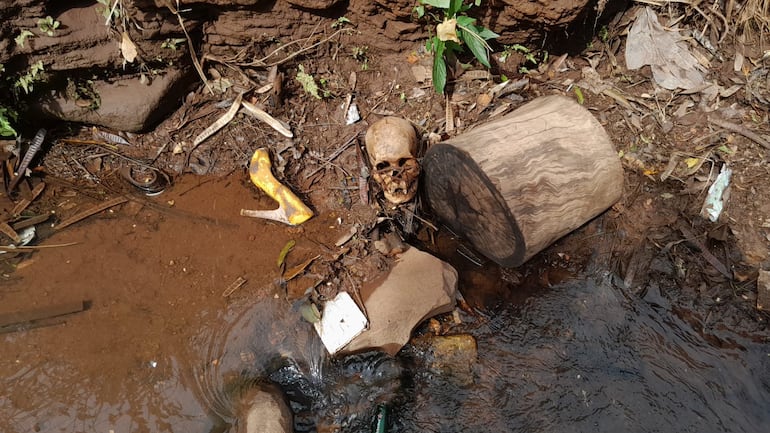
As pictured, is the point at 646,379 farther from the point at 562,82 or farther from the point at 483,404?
the point at 562,82

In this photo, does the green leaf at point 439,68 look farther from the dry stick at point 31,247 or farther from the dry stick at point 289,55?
the dry stick at point 31,247

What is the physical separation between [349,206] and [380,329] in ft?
3.25

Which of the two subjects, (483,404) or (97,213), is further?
(97,213)

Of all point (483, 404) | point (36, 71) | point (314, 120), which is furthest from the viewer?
point (314, 120)

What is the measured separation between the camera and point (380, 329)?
3.16 meters

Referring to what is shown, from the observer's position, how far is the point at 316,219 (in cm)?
361

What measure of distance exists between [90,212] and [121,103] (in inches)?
34.1

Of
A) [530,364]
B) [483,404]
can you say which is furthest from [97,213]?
[530,364]

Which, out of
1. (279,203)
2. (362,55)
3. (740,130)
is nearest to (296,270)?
(279,203)

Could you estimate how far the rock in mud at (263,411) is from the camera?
2857 millimetres

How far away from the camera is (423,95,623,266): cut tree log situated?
289cm

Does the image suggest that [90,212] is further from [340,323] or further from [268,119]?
[340,323]

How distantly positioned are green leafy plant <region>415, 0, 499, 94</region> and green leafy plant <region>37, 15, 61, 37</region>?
8.13 feet

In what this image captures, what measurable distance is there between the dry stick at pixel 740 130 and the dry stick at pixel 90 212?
454 cm
